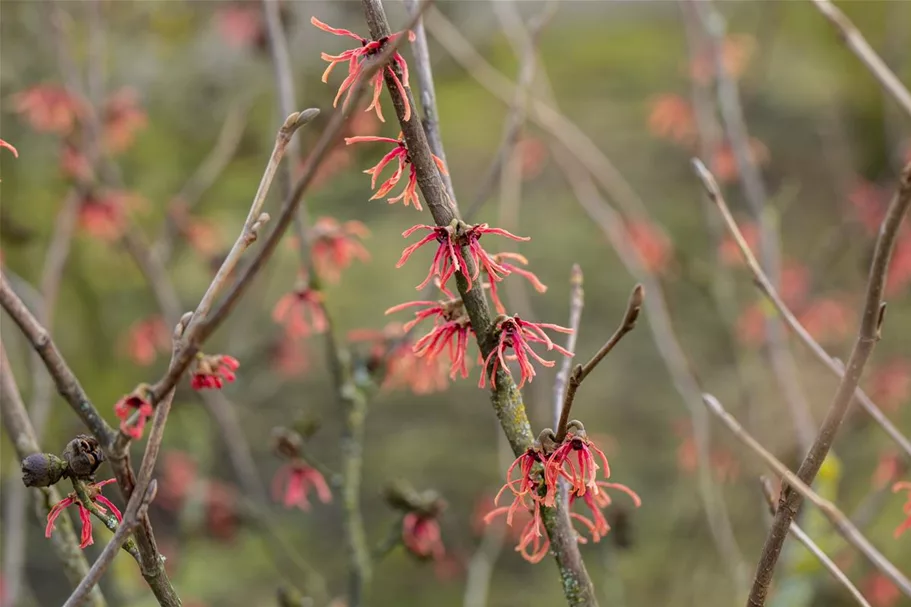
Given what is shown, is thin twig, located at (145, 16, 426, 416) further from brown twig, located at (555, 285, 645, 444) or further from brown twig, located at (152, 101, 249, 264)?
brown twig, located at (152, 101, 249, 264)

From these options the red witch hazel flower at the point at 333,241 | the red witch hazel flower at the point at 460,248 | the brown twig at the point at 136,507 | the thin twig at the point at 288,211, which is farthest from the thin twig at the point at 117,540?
the red witch hazel flower at the point at 333,241

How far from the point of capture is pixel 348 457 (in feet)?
4.32

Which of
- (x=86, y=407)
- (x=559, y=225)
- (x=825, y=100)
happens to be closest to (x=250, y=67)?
(x=559, y=225)

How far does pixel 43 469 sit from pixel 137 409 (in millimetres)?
101

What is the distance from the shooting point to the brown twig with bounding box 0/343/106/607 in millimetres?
803

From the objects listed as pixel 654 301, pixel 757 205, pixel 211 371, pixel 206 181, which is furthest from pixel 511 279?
pixel 211 371

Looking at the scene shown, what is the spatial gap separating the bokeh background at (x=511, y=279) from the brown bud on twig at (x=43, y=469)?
1.11m

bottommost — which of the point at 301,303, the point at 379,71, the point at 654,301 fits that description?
the point at 379,71

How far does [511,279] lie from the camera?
6.62ft

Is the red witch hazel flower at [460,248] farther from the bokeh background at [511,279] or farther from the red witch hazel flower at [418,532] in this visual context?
the bokeh background at [511,279]

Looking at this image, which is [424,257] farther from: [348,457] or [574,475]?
[574,475]

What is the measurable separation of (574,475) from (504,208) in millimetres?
1222

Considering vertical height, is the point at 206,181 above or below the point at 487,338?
above

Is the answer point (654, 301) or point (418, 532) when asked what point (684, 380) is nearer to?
point (654, 301)
